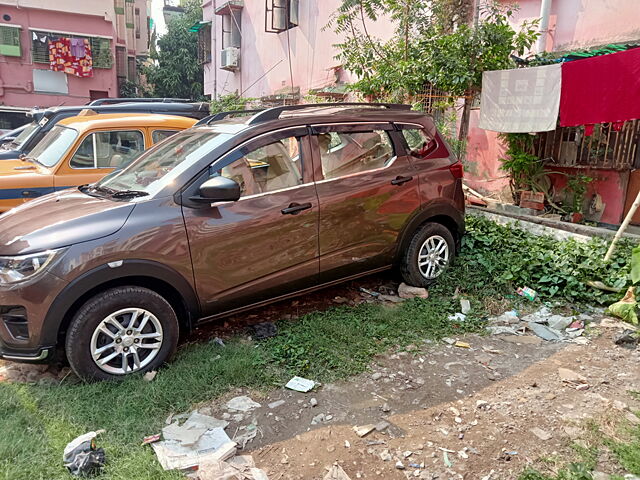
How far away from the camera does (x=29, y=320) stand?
3.14 m

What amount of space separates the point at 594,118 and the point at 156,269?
5.85 metres

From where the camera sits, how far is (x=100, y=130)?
237 inches

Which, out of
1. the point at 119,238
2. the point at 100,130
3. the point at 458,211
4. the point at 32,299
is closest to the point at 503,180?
the point at 458,211

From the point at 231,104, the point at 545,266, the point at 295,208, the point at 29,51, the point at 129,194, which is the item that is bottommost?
the point at 545,266

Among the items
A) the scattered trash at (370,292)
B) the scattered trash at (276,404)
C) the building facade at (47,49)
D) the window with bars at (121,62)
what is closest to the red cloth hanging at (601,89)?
the scattered trash at (370,292)

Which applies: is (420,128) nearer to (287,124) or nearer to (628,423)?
(287,124)

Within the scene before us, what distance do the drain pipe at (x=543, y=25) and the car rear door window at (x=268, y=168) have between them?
18.6ft

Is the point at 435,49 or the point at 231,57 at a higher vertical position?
the point at 231,57

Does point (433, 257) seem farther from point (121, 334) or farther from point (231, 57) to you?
point (231, 57)

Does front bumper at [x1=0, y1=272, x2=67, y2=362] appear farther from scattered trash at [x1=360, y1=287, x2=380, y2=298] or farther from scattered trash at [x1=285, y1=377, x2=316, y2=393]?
scattered trash at [x1=360, y1=287, x2=380, y2=298]

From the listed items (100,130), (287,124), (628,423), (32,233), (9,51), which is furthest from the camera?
(9,51)

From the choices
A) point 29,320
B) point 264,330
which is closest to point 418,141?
point 264,330

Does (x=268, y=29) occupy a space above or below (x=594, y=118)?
above

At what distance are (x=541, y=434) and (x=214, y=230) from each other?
2.60m
